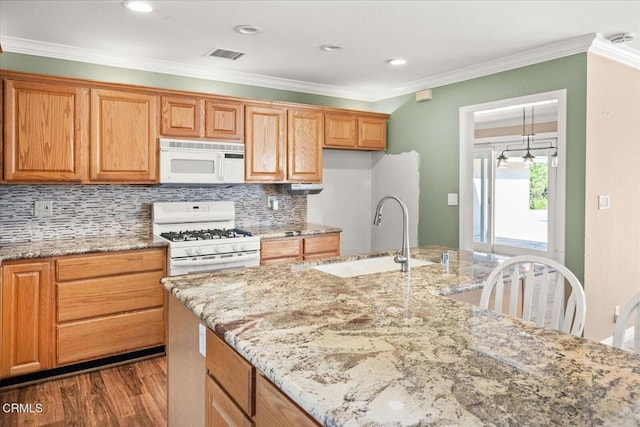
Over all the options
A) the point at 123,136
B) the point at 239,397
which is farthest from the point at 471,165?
the point at 239,397

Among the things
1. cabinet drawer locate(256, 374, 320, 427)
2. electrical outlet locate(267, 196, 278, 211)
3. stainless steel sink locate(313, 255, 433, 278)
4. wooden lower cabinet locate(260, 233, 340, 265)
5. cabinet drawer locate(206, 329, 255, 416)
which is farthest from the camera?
electrical outlet locate(267, 196, 278, 211)

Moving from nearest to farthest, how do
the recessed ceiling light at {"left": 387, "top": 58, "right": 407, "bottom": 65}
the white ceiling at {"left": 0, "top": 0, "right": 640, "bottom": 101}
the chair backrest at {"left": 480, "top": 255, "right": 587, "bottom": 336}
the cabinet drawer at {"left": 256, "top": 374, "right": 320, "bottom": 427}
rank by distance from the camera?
the cabinet drawer at {"left": 256, "top": 374, "right": 320, "bottom": 427}
the chair backrest at {"left": 480, "top": 255, "right": 587, "bottom": 336}
the white ceiling at {"left": 0, "top": 0, "right": 640, "bottom": 101}
the recessed ceiling light at {"left": 387, "top": 58, "right": 407, "bottom": 65}

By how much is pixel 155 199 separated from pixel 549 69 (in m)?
3.42

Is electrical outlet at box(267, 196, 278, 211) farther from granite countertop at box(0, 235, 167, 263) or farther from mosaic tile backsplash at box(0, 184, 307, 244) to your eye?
granite countertop at box(0, 235, 167, 263)

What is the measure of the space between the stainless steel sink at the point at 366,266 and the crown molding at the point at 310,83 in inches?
82.2

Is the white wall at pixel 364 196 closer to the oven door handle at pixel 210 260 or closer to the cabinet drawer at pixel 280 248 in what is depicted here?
the cabinet drawer at pixel 280 248

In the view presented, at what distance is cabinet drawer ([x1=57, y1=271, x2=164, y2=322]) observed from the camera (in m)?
3.03

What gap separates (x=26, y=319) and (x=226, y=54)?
7.96 ft

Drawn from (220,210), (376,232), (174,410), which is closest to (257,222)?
(220,210)

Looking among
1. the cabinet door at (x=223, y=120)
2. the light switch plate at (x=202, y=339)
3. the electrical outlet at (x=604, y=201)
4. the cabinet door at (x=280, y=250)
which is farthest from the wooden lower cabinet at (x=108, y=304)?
the electrical outlet at (x=604, y=201)

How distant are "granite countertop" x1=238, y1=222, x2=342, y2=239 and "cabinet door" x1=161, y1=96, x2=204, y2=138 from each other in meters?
1.02

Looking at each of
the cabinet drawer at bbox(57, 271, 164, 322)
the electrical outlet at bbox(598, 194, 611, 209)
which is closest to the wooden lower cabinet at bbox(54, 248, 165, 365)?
the cabinet drawer at bbox(57, 271, 164, 322)

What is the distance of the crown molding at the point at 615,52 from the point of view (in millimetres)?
3232

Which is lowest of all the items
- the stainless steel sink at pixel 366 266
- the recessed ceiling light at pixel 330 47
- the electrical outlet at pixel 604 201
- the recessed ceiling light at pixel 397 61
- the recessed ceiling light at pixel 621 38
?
the stainless steel sink at pixel 366 266
